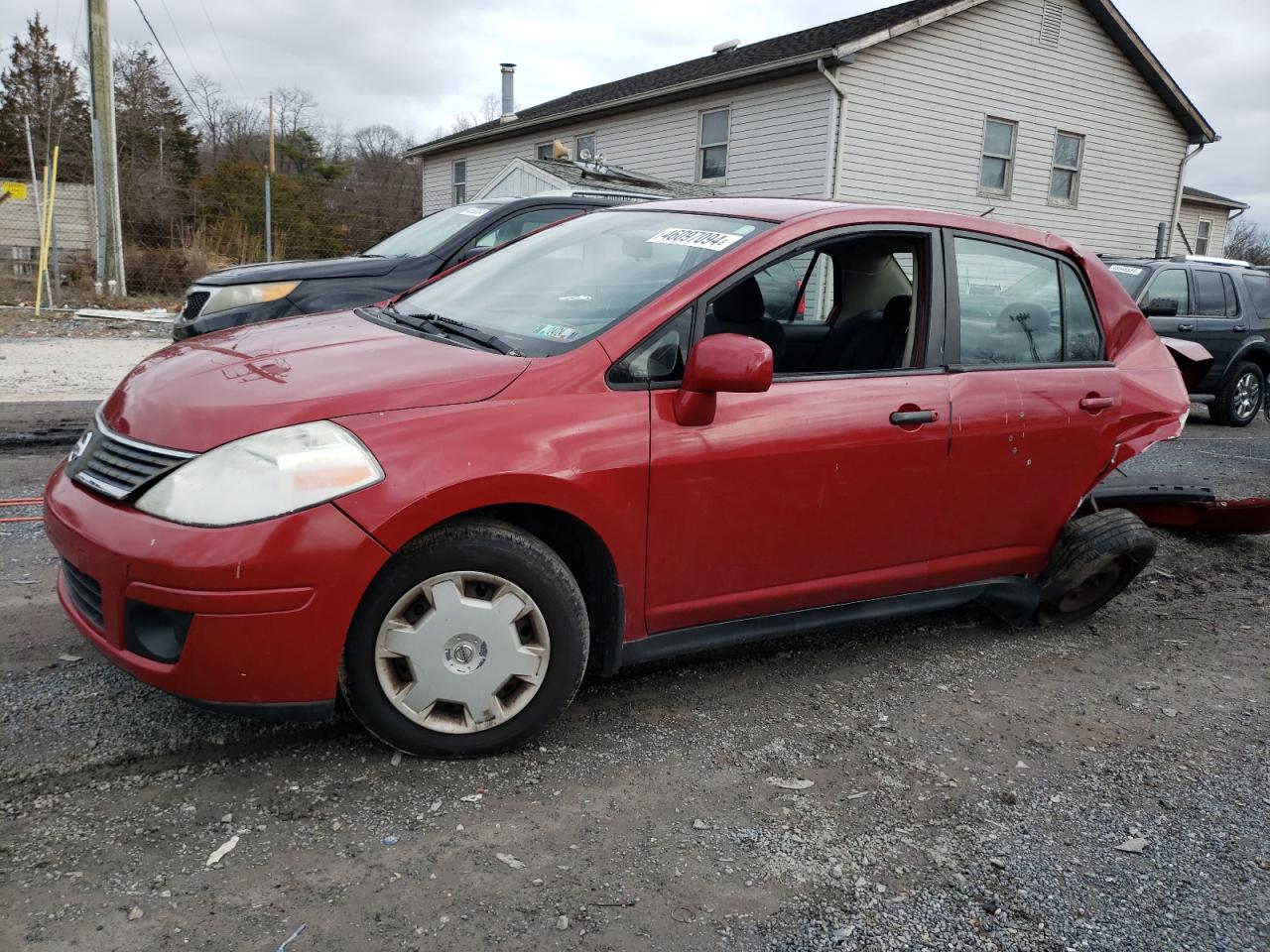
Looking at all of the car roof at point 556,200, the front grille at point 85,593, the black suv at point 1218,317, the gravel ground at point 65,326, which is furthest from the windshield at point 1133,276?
the gravel ground at point 65,326

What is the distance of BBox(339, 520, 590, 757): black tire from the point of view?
2.64 m

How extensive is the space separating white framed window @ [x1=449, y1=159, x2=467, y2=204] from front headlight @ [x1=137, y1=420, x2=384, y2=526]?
85.7 ft

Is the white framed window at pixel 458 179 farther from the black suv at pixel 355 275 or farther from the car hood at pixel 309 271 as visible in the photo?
the car hood at pixel 309 271

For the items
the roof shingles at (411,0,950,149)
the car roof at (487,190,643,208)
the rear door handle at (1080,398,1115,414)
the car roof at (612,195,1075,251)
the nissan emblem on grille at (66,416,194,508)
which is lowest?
the nissan emblem on grille at (66,416,194,508)

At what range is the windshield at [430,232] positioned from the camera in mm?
7371

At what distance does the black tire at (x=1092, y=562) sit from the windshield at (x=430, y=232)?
4.86 meters

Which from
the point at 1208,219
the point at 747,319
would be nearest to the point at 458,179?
the point at 1208,219

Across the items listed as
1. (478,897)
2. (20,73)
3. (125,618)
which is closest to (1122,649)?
(478,897)

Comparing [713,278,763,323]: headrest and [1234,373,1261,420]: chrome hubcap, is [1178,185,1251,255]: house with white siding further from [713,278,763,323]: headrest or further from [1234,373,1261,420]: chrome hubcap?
[713,278,763,323]: headrest

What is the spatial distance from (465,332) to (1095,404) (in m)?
2.46

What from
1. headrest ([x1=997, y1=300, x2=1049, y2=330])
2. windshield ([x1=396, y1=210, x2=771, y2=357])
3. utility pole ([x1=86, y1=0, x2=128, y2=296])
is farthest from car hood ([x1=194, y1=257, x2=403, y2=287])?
utility pole ([x1=86, y1=0, x2=128, y2=296])

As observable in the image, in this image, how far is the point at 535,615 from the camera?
284 centimetres

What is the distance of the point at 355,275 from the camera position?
6.97m

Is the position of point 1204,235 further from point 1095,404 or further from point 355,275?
point 1095,404
